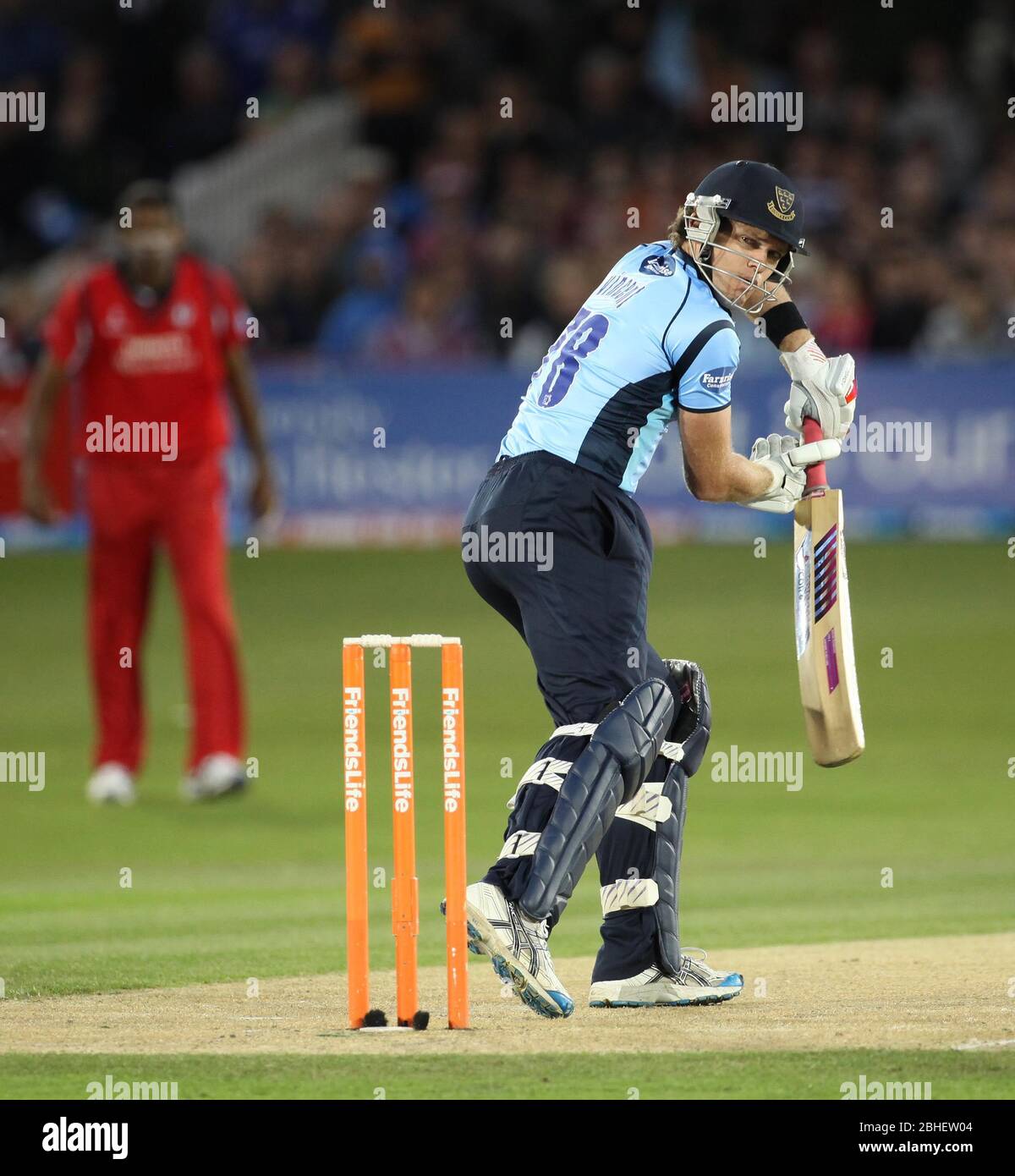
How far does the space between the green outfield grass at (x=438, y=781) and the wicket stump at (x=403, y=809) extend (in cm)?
44

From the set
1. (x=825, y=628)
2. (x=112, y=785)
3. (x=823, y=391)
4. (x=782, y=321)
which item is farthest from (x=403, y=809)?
(x=112, y=785)

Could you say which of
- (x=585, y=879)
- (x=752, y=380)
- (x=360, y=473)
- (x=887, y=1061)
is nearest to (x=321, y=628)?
(x=360, y=473)

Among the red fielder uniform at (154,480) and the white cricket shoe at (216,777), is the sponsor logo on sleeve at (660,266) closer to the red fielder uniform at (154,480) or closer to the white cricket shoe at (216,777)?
the red fielder uniform at (154,480)

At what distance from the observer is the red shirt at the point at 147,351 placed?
10.9 metres

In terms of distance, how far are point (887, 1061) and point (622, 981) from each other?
110 centimetres

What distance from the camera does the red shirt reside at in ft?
35.6

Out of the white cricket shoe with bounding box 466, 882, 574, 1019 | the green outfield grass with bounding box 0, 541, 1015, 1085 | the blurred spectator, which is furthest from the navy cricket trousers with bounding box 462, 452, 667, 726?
the blurred spectator

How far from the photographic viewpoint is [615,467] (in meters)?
6.24

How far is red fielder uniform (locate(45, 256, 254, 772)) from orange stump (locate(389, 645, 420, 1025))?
5008 millimetres
